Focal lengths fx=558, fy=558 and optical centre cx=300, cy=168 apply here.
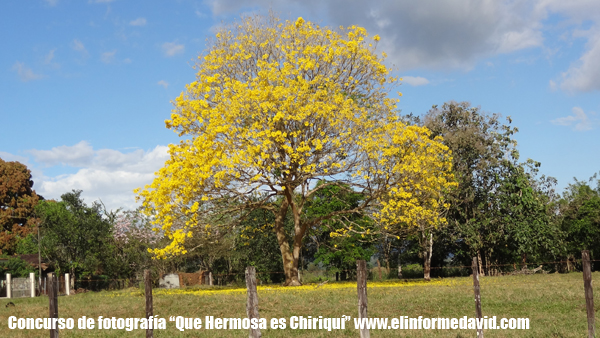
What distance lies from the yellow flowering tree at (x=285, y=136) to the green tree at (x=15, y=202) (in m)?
36.9

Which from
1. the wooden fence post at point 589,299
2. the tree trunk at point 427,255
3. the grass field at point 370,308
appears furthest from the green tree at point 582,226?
the wooden fence post at point 589,299

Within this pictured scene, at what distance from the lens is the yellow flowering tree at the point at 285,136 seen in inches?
1202

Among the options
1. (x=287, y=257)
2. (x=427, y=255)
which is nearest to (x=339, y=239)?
(x=427, y=255)

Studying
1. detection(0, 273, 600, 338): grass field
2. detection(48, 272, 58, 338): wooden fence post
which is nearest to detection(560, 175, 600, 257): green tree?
detection(0, 273, 600, 338): grass field

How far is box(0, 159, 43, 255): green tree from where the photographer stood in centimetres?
6169

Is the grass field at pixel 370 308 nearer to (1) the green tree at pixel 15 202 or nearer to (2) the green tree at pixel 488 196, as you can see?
(2) the green tree at pixel 488 196

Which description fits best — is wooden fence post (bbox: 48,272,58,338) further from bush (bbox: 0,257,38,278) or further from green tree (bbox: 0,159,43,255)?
green tree (bbox: 0,159,43,255)

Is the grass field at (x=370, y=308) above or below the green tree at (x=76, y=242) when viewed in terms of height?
below

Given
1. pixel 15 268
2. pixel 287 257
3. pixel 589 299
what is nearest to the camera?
pixel 589 299

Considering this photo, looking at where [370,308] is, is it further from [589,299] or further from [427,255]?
[427,255]

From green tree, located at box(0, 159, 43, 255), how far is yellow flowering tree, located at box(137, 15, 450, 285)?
36.9 metres

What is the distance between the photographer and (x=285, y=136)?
1209 inches

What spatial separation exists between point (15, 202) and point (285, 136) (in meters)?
47.2

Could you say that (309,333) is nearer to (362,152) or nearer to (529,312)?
(529,312)
